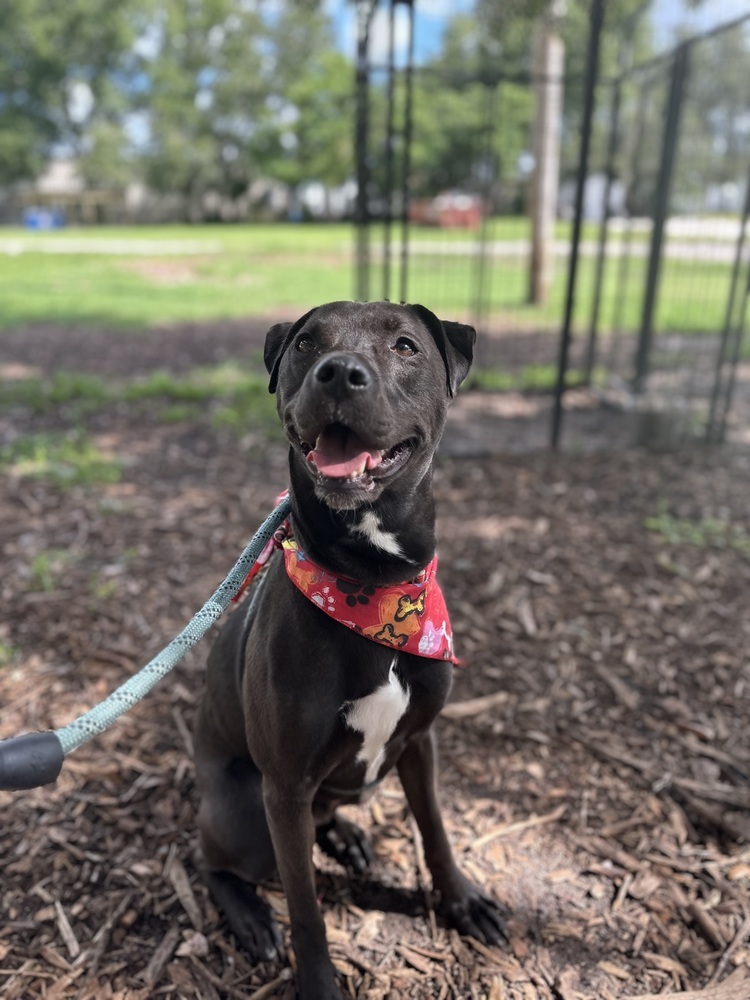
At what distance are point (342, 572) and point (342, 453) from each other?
0.33 m

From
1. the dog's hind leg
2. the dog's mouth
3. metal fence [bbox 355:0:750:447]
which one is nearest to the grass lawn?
metal fence [bbox 355:0:750:447]

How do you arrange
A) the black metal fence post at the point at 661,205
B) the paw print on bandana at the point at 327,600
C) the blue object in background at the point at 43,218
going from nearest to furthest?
1. the paw print on bandana at the point at 327,600
2. the black metal fence post at the point at 661,205
3. the blue object in background at the point at 43,218

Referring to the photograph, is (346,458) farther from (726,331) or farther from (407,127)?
(726,331)

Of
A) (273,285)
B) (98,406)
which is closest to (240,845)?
(98,406)

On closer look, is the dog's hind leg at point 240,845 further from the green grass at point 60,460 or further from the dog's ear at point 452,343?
the green grass at point 60,460

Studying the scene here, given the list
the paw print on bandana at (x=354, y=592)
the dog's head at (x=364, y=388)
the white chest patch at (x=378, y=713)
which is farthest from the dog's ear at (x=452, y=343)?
the white chest patch at (x=378, y=713)

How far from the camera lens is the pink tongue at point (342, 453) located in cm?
189

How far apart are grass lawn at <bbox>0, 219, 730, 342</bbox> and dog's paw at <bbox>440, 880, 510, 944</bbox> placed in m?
6.11

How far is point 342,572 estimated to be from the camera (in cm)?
208

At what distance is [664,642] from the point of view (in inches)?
156

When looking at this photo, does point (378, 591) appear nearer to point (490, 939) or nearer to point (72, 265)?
point (490, 939)

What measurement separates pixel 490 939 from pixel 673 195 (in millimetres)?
6699

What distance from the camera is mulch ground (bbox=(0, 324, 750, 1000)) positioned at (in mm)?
2465

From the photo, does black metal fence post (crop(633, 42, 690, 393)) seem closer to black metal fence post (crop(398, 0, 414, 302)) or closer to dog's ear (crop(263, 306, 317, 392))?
black metal fence post (crop(398, 0, 414, 302))
